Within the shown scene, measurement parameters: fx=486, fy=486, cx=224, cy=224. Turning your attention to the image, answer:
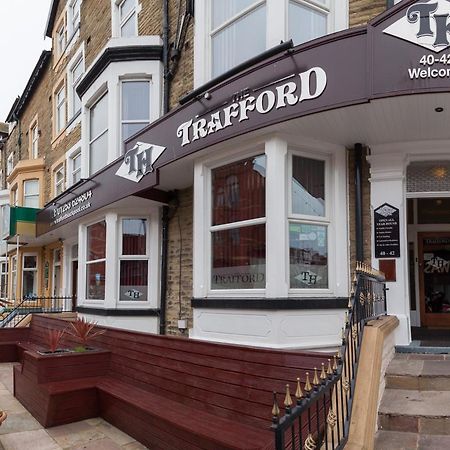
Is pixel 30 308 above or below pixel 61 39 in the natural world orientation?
below

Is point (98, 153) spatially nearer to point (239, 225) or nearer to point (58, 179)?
point (239, 225)

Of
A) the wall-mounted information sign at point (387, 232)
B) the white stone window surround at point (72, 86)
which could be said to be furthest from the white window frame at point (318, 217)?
the white stone window surround at point (72, 86)

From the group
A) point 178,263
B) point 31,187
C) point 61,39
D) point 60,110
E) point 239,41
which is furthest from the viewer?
point 31,187

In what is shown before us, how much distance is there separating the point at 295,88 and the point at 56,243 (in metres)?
13.9

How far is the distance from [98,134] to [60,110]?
7.45 meters

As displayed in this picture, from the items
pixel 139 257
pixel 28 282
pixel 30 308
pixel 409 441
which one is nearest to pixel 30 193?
pixel 28 282

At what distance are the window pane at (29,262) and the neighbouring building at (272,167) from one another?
429 inches

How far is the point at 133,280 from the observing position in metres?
9.55

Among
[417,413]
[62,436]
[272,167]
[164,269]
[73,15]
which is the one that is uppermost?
[73,15]

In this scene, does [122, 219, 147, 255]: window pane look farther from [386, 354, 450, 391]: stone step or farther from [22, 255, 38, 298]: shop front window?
[22, 255, 38, 298]: shop front window

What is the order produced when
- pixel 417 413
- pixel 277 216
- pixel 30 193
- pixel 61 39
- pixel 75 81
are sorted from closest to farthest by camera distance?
1. pixel 417 413
2. pixel 277 216
3. pixel 75 81
4. pixel 61 39
5. pixel 30 193

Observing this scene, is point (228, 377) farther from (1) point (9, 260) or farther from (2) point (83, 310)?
(1) point (9, 260)

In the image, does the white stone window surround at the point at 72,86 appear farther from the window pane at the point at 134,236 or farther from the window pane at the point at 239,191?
the window pane at the point at 239,191

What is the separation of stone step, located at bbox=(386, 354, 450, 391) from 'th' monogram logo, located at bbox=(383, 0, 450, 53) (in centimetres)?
324
